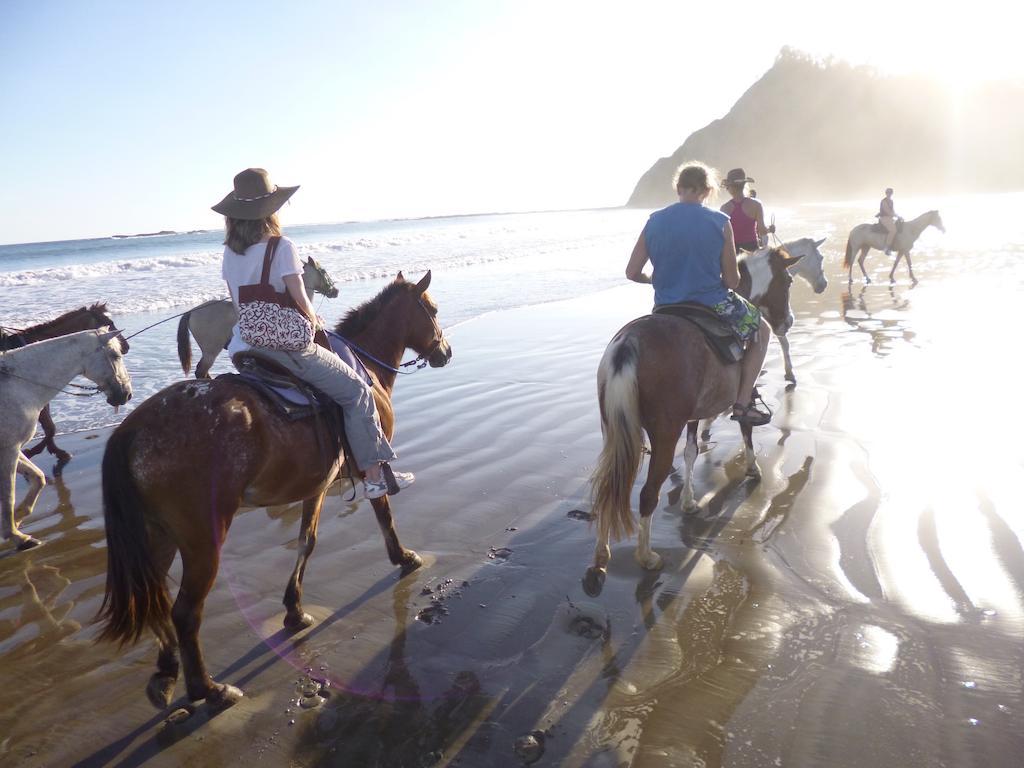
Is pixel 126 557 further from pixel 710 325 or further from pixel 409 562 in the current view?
pixel 710 325

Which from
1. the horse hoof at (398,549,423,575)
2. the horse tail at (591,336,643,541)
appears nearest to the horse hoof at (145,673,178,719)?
the horse hoof at (398,549,423,575)

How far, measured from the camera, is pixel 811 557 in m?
4.20

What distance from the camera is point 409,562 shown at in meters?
4.48

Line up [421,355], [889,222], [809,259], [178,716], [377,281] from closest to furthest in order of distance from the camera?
[178,716], [421,355], [809,259], [889,222], [377,281]

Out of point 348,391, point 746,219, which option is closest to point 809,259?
point 746,219

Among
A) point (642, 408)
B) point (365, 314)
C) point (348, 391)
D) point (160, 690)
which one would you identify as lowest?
point (160, 690)

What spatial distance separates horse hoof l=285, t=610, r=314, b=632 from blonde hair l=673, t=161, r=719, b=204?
3931 millimetres

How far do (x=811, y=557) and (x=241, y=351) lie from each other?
12.8 feet

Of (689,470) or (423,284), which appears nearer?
(423,284)

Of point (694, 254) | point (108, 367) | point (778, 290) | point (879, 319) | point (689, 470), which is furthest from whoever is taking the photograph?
point (879, 319)

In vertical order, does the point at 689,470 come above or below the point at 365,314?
below

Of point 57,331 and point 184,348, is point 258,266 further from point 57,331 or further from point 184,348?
point 184,348

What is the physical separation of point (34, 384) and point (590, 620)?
5.32 meters

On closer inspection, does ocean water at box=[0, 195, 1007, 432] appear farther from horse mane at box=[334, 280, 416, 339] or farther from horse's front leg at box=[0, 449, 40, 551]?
horse mane at box=[334, 280, 416, 339]
